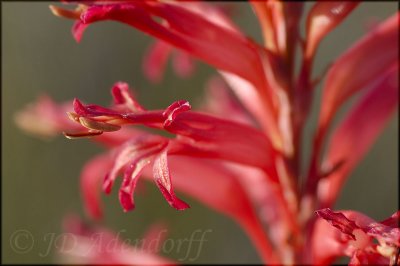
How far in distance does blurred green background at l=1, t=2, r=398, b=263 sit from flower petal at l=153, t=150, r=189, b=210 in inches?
143

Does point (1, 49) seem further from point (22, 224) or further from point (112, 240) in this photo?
point (112, 240)

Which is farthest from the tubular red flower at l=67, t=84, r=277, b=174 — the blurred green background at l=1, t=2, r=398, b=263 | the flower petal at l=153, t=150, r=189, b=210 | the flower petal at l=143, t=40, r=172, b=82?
the blurred green background at l=1, t=2, r=398, b=263

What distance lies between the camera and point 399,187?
22.6ft

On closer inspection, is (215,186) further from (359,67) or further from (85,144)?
(85,144)

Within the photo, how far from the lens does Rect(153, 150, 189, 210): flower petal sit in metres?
2.19

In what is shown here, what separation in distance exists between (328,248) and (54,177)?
4.76 metres

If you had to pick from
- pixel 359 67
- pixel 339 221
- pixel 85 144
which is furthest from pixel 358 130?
pixel 85 144

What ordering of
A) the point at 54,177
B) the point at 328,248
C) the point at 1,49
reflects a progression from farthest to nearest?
the point at 1,49
the point at 54,177
the point at 328,248

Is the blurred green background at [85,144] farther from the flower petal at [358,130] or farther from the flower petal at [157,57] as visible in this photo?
the flower petal at [358,130]

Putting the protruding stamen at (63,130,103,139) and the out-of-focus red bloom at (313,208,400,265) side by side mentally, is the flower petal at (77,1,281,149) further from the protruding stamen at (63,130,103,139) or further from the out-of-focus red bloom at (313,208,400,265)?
the out-of-focus red bloom at (313,208,400,265)

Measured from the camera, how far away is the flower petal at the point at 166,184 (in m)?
2.19

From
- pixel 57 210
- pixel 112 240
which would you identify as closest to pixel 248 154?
pixel 112 240

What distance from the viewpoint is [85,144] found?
7.19m

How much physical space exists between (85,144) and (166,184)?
5.07m
